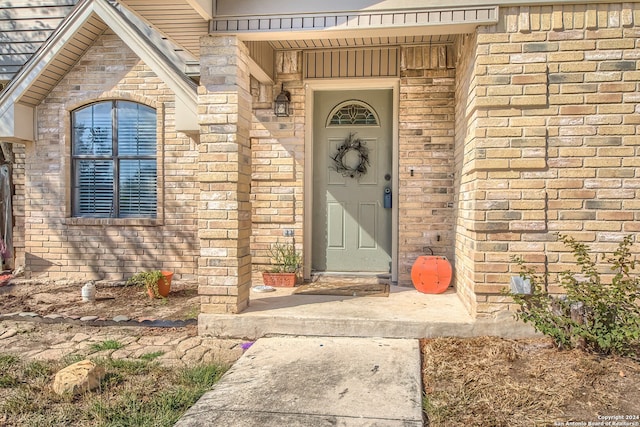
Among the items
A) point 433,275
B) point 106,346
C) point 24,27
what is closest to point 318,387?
point 106,346

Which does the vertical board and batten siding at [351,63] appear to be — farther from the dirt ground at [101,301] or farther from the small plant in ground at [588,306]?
the dirt ground at [101,301]

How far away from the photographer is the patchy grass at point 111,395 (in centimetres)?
291

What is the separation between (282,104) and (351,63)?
0.98 m

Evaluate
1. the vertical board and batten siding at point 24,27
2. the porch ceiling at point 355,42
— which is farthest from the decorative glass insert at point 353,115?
the vertical board and batten siding at point 24,27

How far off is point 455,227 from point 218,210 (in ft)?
8.90

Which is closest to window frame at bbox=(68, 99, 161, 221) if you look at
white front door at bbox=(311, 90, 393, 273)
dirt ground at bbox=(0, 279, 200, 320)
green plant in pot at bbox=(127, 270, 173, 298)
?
dirt ground at bbox=(0, 279, 200, 320)

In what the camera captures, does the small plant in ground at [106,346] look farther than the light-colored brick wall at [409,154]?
No

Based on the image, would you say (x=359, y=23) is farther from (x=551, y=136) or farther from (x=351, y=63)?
(x=551, y=136)

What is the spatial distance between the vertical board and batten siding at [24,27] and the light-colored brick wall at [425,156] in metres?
5.44

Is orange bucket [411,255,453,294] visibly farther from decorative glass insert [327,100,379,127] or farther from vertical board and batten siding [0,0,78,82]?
vertical board and batten siding [0,0,78,82]

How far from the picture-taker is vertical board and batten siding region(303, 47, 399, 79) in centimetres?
598

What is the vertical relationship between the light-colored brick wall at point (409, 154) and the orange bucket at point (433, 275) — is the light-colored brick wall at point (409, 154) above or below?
above

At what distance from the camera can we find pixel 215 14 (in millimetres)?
4602

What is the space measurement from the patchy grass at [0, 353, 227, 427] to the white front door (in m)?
2.90
